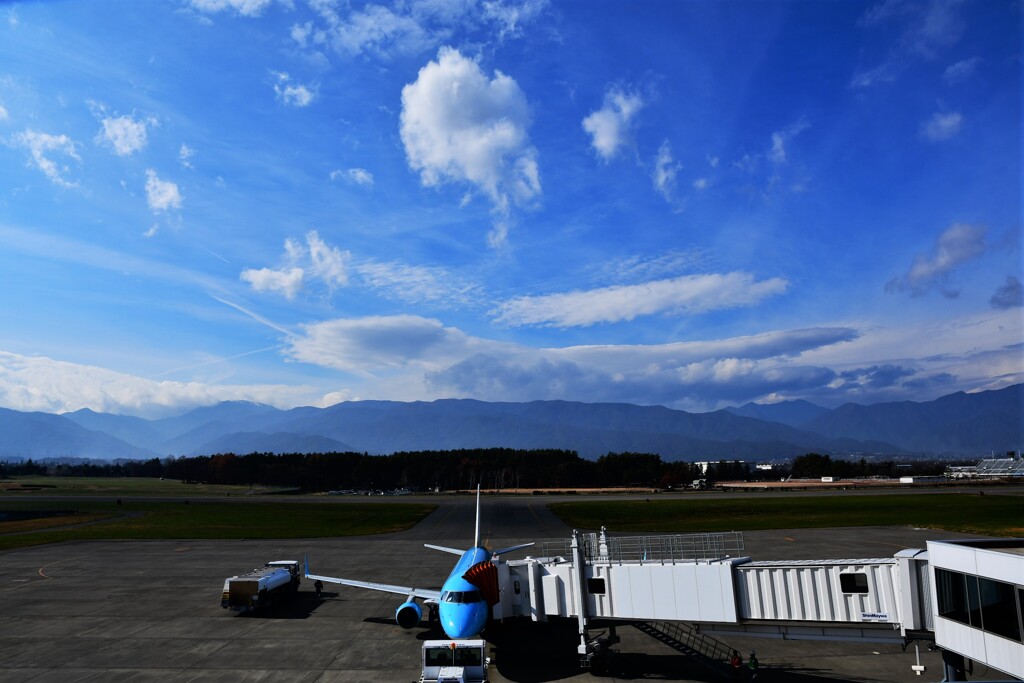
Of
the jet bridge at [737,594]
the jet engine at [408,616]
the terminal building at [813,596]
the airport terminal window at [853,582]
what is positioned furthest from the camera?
the jet engine at [408,616]

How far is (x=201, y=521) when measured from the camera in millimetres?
84188

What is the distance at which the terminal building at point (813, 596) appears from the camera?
16125 millimetres

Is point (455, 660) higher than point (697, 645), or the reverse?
point (455, 660)

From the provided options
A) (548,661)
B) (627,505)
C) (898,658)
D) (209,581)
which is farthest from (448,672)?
(627,505)

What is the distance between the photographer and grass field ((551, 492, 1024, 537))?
7256cm

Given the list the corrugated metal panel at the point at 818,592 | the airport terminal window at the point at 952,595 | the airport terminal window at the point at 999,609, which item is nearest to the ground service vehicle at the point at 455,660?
the corrugated metal panel at the point at 818,592

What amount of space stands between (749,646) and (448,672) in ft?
54.0

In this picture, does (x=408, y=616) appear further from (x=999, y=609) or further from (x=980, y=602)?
(x=999, y=609)

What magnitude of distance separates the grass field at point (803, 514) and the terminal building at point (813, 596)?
48331mm

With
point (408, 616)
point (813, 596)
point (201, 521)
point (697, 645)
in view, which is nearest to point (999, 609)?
point (813, 596)

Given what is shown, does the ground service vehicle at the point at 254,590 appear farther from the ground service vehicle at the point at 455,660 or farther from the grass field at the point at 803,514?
the grass field at the point at 803,514

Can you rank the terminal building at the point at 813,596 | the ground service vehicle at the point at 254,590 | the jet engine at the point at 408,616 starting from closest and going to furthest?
the terminal building at the point at 813,596, the jet engine at the point at 408,616, the ground service vehicle at the point at 254,590

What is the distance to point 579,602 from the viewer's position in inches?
987

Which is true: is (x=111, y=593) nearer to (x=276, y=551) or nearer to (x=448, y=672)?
(x=276, y=551)
